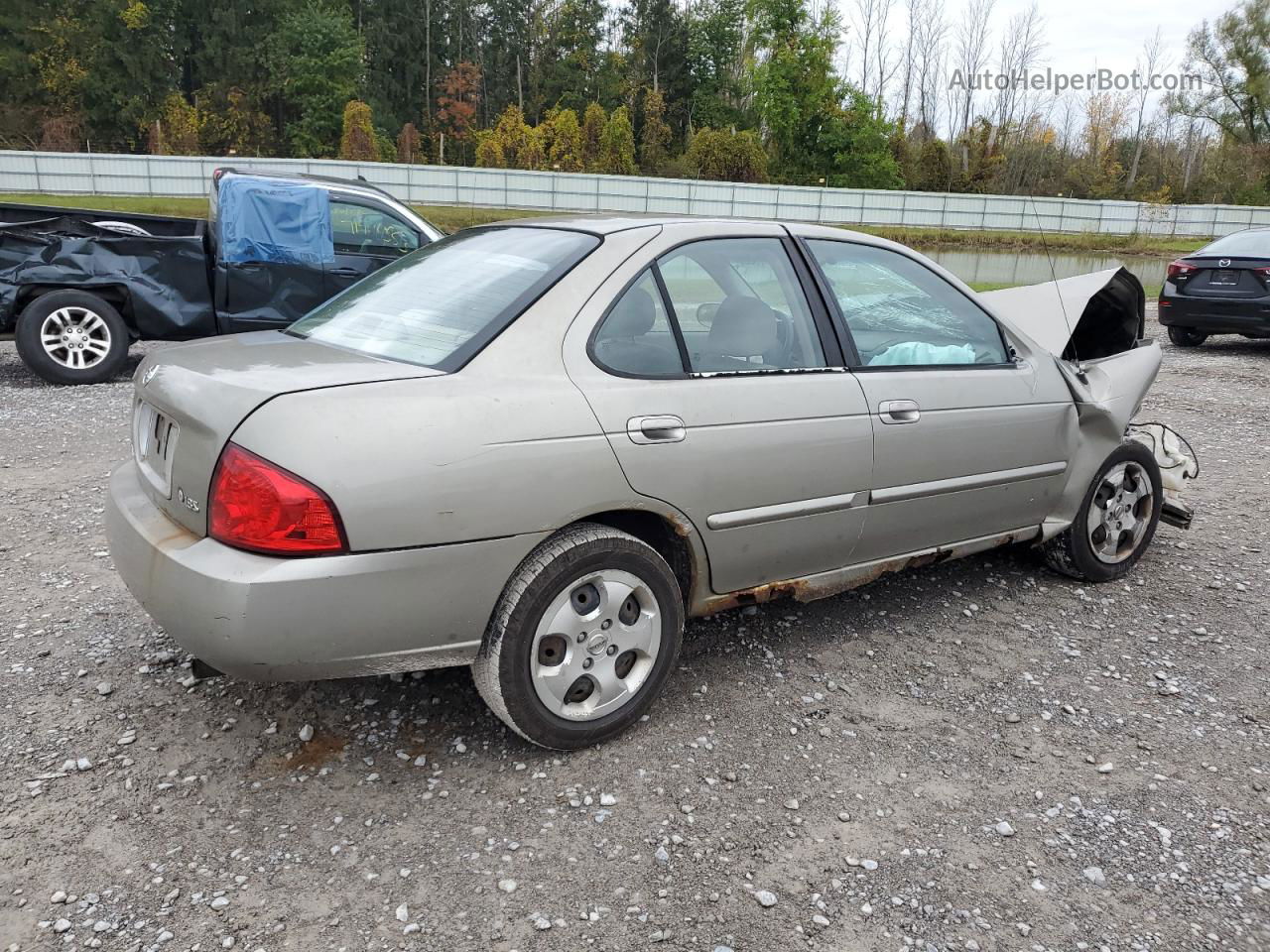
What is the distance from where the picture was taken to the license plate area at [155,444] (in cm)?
272

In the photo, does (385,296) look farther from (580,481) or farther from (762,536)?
(762,536)

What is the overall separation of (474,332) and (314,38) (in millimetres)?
54197

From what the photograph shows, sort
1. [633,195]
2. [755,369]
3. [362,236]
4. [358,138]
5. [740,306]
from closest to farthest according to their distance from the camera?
1. [755,369]
2. [740,306]
3. [362,236]
4. [633,195]
5. [358,138]

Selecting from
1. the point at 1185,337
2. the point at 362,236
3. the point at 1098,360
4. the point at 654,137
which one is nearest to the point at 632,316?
the point at 1098,360

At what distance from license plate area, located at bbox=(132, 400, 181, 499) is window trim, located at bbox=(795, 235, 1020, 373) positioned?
2.20 meters

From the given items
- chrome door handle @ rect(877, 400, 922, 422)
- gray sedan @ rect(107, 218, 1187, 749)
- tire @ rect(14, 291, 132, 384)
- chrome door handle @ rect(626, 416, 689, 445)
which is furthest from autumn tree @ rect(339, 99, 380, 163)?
chrome door handle @ rect(626, 416, 689, 445)

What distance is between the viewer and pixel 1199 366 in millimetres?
11312

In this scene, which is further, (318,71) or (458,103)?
(458,103)

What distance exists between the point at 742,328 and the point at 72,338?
23.6 feet

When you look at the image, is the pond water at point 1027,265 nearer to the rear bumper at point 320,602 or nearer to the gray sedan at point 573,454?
the gray sedan at point 573,454

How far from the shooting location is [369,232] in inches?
363

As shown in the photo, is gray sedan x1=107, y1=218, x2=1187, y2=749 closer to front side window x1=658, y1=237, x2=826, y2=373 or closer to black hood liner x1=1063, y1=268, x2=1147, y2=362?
front side window x1=658, y1=237, x2=826, y2=373

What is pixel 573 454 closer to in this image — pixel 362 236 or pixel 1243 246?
pixel 362 236

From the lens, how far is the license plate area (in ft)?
8.94
